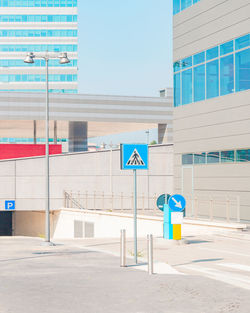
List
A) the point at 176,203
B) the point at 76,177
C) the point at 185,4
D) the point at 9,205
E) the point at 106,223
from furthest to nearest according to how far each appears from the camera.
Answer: the point at 76,177, the point at 9,205, the point at 106,223, the point at 185,4, the point at 176,203

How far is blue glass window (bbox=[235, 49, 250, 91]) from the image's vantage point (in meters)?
26.1

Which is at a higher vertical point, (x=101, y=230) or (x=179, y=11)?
(x=179, y=11)

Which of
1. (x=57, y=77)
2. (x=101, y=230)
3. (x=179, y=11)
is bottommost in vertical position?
(x=101, y=230)

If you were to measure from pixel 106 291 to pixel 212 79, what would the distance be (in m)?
20.2

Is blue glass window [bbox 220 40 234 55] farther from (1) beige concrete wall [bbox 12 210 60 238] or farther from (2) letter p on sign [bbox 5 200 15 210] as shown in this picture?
(2) letter p on sign [bbox 5 200 15 210]

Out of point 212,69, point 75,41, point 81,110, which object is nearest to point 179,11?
point 212,69

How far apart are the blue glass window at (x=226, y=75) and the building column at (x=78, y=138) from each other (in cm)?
3027

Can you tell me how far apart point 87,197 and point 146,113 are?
54.1ft

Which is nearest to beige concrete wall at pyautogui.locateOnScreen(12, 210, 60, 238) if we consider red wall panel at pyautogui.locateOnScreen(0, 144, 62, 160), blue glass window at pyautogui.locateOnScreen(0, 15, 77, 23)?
red wall panel at pyautogui.locateOnScreen(0, 144, 62, 160)

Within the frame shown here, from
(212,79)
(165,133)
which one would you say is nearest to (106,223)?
(212,79)

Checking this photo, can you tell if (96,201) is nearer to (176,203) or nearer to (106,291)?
(176,203)

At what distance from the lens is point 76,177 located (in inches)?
1645

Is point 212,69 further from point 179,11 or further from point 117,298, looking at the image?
point 117,298

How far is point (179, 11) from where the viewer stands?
33.1 m
